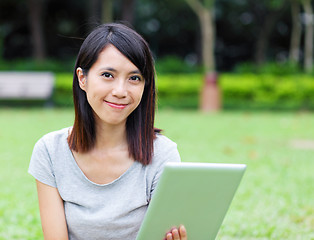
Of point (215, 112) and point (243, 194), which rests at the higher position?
point (243, 194)

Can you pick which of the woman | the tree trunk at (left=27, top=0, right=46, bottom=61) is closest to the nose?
the woman

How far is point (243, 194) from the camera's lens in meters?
4.43

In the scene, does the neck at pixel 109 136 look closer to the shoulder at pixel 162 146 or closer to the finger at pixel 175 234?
the shoulder at pixel 162 146

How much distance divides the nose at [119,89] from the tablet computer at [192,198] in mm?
428

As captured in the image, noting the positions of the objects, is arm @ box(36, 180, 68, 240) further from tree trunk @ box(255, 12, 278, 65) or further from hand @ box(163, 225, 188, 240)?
tree trunk @ box(255, 12, 278, 65)

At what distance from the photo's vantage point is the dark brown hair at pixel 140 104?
192 cm

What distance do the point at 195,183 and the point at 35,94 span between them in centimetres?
1224

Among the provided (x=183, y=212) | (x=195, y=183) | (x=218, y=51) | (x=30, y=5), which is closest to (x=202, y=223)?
(x=183, y=212)

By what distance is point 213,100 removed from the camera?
13.1 metres

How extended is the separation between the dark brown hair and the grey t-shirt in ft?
0.19

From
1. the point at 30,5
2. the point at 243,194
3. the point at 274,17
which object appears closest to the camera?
the point at 243,194

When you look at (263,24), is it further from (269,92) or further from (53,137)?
(53,137)

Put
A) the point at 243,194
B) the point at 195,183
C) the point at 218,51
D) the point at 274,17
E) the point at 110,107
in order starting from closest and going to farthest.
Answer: the point at 195,183, the point at 110,107, the point at 243,194, the point at 274,17, the point at 218,51

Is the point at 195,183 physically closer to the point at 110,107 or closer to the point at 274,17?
the point at 110,107
